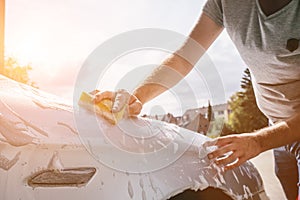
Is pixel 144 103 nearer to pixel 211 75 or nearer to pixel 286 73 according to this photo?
pixel 211 75

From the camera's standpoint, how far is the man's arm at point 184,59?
60.7 inches

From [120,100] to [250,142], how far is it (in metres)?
0.42

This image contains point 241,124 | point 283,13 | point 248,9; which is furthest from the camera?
point 241,124

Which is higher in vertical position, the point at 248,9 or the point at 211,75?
the point at 248,9

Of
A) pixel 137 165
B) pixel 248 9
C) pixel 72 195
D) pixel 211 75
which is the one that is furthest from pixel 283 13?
pixel 72 195

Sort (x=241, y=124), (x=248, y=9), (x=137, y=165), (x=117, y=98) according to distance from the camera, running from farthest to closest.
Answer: (x=241, y=124), (x=248, y=9), (x=117, y=98), (x=137, y=165)

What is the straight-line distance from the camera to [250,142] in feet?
3.80

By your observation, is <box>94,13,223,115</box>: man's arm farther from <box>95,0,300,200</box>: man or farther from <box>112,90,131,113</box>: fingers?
<box>112,90,131,113</box>: fingers

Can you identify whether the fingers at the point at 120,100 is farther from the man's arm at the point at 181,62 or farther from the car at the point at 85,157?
the man's arm at the point at 181,62

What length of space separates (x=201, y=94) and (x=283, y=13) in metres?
0.40

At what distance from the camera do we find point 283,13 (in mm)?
1329

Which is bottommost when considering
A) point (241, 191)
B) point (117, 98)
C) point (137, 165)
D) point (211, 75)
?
point (241, 191)

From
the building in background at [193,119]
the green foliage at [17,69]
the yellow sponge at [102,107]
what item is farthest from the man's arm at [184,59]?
the green foliage at [17,69]

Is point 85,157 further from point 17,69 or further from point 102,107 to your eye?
point 17,69
